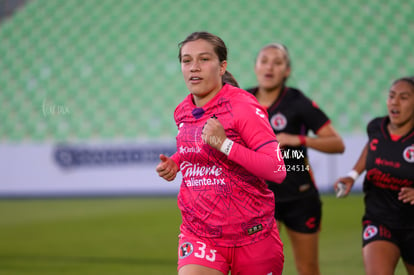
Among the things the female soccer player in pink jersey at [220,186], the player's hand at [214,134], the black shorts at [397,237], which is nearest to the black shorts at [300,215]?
the black shorts at [397,237]

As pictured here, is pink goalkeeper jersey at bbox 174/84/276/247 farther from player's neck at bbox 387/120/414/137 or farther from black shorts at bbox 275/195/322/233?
player's neck at bbox 387/120/414/137

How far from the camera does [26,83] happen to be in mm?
15234

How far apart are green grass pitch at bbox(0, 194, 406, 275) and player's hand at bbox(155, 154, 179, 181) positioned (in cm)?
Answer: 273

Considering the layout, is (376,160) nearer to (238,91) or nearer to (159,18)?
(238,91)

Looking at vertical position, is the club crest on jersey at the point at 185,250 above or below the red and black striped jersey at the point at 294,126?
below

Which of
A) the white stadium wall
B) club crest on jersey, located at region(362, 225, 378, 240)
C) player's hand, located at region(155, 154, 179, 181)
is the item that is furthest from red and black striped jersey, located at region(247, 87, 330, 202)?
the white stadium wall

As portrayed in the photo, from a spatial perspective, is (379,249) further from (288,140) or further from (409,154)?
(288,140)

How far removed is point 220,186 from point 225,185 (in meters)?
0.02

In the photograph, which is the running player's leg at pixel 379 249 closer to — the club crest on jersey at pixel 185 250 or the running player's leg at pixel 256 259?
the running player's leg at pixel 256 259

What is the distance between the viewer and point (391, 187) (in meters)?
3.79

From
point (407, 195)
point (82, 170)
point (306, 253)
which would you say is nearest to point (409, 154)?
point (407, 195)

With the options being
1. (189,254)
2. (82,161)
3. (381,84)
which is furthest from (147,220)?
(381,84)

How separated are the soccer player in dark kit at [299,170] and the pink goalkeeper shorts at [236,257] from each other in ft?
4.54

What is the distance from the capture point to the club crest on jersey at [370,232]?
3722mm
